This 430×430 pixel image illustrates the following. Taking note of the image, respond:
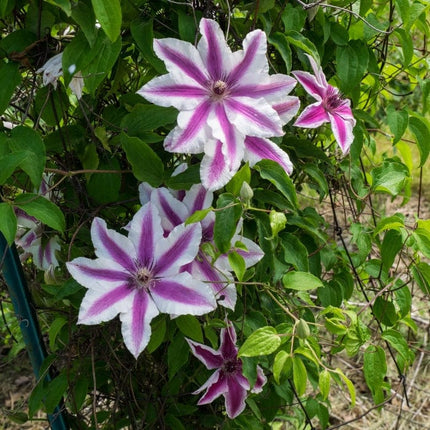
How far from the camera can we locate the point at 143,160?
2.77ft

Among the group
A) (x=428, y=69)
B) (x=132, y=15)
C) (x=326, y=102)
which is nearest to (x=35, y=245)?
(x=132, y=15)

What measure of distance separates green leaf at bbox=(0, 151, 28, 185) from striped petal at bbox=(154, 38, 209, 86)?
0.20 m

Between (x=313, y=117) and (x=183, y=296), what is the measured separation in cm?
29

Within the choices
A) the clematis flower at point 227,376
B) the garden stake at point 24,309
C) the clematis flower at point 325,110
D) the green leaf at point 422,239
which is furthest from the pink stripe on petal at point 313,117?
the garden stake at point 24,309

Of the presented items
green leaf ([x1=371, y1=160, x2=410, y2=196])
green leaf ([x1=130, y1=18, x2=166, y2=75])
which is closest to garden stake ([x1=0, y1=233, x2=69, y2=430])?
green leaf ([x1=130, y1=18, x2=166, y2=75])

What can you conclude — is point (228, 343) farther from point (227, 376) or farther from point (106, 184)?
point (106, 184)

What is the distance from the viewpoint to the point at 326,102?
89cm

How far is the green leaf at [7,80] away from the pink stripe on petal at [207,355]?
41cm

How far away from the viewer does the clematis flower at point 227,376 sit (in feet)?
3.17

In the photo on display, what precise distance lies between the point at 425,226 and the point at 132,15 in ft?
1.65

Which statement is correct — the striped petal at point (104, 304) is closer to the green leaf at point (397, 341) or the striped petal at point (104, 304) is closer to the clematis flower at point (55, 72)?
the clematis flower at point (55, 72)

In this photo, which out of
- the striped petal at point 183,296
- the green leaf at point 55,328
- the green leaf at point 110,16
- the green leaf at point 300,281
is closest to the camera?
the green leaf at point 110,16

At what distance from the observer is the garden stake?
40.6 inches

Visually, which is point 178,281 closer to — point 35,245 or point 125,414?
point 35,245
